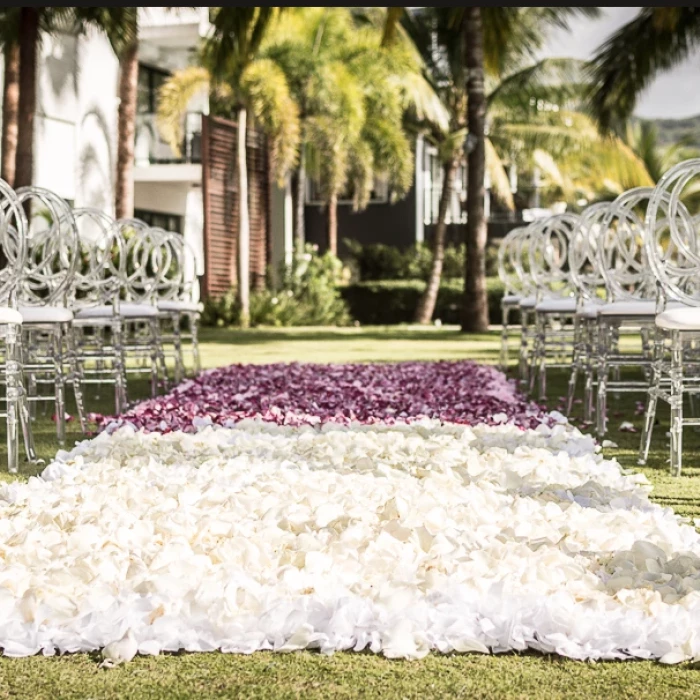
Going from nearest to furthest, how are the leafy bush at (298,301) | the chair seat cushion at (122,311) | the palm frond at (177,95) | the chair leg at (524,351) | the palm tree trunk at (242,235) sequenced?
the chair seat cushion at (122,311)
the chair leg at (524,351)
the palm frond at (177,95)
the palm tree trunk at (242,235)
the leafy bush at (298,301)

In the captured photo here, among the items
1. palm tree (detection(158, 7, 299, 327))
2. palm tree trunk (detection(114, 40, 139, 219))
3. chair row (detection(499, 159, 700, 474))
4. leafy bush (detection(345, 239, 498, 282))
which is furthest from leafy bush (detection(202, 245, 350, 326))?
chair row (detection(499, 159, 700, 474))

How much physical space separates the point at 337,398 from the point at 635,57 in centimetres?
1360

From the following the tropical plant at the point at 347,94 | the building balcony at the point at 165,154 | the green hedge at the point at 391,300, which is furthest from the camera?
the green hedge at the point at 391,300

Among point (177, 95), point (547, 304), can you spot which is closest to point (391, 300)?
point (177, 95)

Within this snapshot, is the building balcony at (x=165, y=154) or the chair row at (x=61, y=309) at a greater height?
the building balcony at (x=165, y=154)

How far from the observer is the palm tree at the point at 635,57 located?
63.3ft

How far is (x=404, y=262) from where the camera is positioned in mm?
30078

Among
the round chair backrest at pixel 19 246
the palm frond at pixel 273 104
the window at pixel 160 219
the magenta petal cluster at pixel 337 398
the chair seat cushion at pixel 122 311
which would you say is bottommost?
the magenta petal cluster at pixel 337 398

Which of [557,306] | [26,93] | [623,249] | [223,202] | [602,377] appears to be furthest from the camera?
[223,202]

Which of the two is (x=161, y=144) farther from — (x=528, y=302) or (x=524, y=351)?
(x=528, y=302)

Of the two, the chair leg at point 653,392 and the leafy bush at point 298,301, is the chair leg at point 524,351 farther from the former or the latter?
the leafy bush at point 298,301

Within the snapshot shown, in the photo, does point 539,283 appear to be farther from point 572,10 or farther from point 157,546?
point 572,10

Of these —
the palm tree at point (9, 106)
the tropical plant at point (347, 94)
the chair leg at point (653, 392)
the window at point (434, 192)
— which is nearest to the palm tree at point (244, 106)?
the tropical plant at point (347, 94)

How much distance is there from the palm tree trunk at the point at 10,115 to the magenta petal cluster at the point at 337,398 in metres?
7.33
